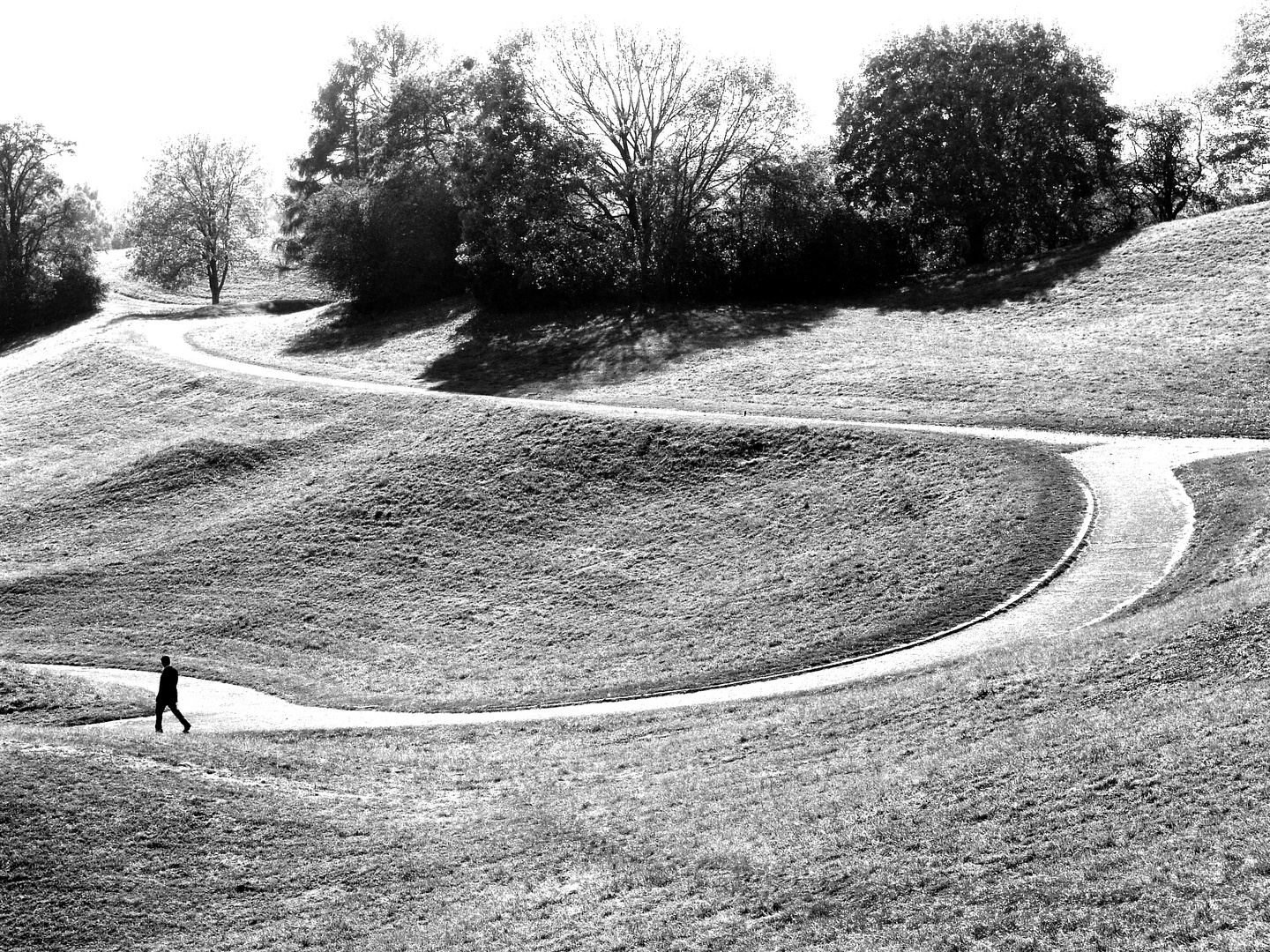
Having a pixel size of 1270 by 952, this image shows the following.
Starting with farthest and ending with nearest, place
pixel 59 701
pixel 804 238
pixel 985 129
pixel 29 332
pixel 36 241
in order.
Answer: pixel 36 241, pixel 29 332, pixel 804 238, pixel 985 129, pixel 59 701

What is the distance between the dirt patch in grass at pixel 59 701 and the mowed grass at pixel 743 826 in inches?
121

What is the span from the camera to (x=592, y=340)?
60.0 m

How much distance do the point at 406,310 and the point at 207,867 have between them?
196 ft

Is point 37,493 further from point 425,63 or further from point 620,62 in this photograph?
point 425,63

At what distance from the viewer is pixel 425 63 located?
93188 mm

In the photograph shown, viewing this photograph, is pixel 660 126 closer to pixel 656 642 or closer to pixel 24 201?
pixel 656 642

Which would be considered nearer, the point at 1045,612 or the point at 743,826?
the point at 743,826

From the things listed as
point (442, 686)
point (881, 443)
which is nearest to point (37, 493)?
point (442, 686)

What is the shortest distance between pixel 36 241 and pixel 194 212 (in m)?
13.8

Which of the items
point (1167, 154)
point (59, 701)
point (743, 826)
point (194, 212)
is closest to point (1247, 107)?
point (1167, 154)

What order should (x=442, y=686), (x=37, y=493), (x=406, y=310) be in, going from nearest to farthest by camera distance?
1. (x=442, y=686)
2. (x=37, y=493)
3. (x=406, y=310)

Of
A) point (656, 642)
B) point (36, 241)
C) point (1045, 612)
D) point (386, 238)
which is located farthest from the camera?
point (36, 241)

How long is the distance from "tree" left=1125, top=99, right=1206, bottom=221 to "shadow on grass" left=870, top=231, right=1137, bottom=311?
7.18 meters

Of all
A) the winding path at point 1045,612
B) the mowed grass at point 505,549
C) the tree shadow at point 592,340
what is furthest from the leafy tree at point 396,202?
the winding path at point 1045,612
